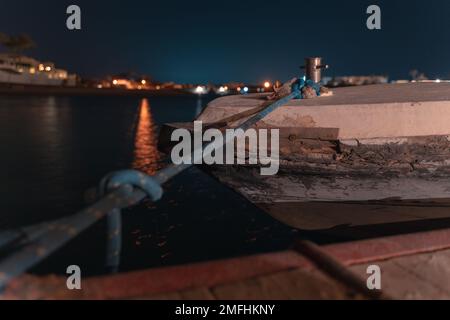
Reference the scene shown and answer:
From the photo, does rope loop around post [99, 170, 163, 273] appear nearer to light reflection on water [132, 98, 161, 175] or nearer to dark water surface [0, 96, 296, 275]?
dark water surface [0, 96, 296, 275]

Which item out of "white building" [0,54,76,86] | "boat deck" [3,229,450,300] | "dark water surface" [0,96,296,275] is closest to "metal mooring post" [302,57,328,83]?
"dark water surface" [0,96,296,275]

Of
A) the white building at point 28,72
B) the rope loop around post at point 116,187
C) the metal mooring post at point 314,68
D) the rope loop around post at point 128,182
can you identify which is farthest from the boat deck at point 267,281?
the white building at point 28,72

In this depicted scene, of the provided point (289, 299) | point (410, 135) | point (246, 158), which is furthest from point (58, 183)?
point (289, 299)

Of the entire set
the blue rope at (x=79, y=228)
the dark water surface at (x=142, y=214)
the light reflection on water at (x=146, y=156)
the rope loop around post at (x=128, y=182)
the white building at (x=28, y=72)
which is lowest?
the dark water surface at (x=142, y=214)

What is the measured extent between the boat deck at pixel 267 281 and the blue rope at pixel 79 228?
0.75 ft

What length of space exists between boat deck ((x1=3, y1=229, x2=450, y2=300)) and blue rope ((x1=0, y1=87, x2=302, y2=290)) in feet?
0.75

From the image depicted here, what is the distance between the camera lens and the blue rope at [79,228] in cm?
297

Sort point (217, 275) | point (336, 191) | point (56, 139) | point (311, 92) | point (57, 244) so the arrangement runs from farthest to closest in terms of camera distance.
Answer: point (56, 139) < point (311, 92) < point (336, 191) < point (217, 275) < point (57, 244)

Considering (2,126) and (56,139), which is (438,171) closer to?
(56,139)

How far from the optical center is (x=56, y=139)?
96.7 ft

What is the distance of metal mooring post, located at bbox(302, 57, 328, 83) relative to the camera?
7.33m

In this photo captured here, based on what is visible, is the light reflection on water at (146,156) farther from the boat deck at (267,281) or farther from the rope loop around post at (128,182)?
the boat deck at (267,281)

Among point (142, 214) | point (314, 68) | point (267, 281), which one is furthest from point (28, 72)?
point (267, 281)

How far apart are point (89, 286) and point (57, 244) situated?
0.38m
